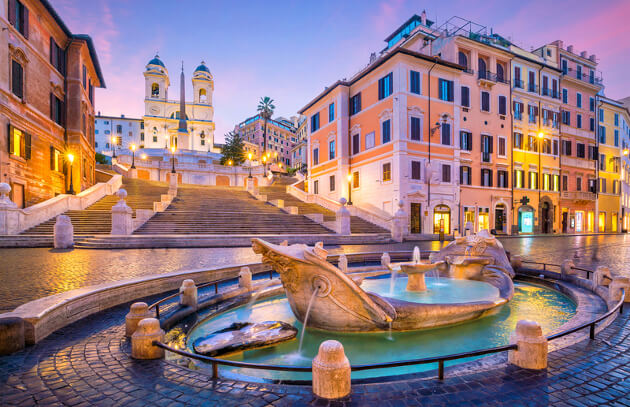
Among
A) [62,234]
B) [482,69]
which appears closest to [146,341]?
[62,234]

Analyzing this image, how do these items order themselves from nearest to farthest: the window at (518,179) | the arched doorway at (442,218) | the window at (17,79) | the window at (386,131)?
the window at (17,79), the window at (386,131), the arched doorway at (442,218), the window at (518,179)

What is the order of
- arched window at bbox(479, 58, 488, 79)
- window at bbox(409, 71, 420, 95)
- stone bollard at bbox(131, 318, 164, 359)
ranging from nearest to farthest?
stone bollard at bbox(131, 318, 164, 359) < window at bbox(409, 71, 420, 95) < arched window at bbox(479, 58, 488, 79)

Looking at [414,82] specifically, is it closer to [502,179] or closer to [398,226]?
[502,179]

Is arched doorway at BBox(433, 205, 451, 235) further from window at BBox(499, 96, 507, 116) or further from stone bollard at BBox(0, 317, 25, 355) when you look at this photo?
stone bollard at BBox(0, 317, 25, 355)

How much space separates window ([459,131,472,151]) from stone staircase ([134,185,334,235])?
16024 mm

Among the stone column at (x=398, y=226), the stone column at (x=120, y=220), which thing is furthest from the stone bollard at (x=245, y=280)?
the stone column at (x=398, y=226)

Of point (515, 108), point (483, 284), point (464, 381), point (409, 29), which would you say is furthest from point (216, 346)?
point (409, 29)

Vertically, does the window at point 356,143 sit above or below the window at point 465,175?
above

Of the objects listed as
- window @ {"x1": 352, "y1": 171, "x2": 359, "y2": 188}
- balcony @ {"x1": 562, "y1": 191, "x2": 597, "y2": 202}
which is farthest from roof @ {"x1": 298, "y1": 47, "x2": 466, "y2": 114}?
balcony @ {"x1": 562, "y1": 191, "x2": 597, "y2": 202}

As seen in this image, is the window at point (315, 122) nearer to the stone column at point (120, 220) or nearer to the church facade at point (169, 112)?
the stone column at point (120, 220)

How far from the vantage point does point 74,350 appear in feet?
12.8

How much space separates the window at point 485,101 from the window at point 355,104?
453 inches

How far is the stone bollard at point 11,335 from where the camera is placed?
3.75 metres

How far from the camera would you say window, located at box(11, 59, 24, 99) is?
19.1 metres
